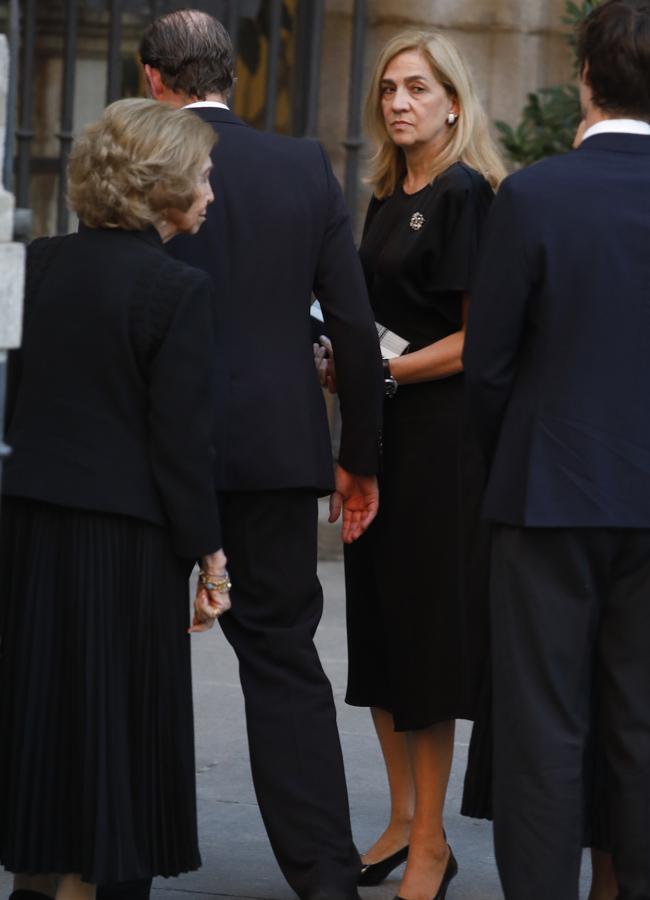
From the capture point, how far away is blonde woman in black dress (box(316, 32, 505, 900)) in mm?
4039

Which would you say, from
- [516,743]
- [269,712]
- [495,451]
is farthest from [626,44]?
[269,712]

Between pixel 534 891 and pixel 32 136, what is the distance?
5.10m

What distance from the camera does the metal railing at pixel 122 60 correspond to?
24.7 ft

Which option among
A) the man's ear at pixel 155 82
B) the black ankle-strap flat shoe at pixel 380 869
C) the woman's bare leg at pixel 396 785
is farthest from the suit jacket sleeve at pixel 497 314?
the black ankle-strap flat shoe at pixel 380 869

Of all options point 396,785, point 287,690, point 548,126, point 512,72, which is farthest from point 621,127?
point 512,72

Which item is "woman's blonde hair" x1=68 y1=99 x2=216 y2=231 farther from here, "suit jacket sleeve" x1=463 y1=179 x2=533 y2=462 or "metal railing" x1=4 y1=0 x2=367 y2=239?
"metal railing" x1=4 y1=0 x2=367 y2=239

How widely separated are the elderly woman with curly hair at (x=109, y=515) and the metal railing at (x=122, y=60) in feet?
13.8

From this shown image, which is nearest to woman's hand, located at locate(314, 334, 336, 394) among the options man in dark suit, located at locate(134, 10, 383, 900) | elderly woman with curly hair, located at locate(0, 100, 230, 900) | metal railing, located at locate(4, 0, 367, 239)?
man in dark suit, located at locate(134, 10, 383, 900)

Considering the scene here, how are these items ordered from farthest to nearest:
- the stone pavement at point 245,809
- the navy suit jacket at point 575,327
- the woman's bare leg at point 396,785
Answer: the woman's bare leg at point 396,785
the stone pavement at point 245,809
the navy suit jacket at point 575,327

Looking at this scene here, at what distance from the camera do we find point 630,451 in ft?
10.8

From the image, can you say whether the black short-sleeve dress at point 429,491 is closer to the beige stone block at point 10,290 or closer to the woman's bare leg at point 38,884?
the woman's bare leg at point 38,884

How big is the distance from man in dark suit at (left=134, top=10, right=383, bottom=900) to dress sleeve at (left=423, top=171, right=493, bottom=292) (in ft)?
0.71

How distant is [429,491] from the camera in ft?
13.5

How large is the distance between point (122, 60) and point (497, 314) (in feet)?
16.0
